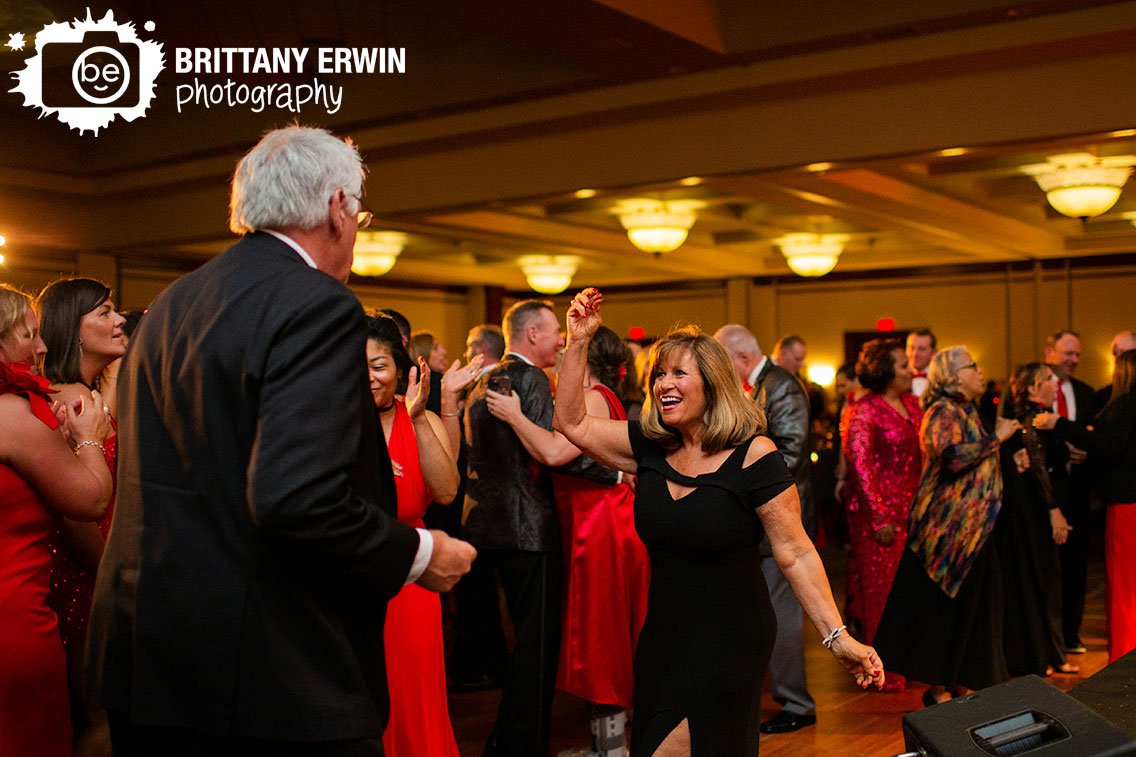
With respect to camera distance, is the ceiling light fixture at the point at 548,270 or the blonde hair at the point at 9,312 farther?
the ceiling light fixture at the point at 548,270

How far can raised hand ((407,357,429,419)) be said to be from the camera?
10.3ft

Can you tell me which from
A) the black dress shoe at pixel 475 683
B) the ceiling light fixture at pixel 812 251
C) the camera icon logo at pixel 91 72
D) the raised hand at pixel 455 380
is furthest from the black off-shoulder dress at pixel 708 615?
the ceiling light fixture at pixel 812 251

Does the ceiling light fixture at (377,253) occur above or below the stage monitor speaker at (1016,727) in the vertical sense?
above

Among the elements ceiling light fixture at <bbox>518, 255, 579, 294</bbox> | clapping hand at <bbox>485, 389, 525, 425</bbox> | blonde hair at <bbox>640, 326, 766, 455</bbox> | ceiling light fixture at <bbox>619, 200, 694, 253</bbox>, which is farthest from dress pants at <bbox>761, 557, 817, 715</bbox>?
ceiling light fixture at <bbox>518, 255, 579, 294</bbox>

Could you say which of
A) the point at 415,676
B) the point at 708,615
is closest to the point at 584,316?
the point at 708,615

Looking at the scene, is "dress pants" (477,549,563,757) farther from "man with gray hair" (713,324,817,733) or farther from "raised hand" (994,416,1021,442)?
"raised hand" (994,416,1021,442)

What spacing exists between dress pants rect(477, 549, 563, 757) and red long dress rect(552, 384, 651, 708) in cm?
11

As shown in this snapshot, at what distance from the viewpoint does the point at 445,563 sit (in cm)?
168

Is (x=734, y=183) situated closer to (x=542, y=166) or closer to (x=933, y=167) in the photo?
(x=542, y=166)

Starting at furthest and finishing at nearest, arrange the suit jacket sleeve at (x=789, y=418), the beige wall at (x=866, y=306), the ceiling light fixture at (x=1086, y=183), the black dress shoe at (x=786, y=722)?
the beige wall at (x=866, y=306), the ceiling light fixture at (x=1086, y=183), the suit jacket sleeve at (x=789, y=418), the black dress shoe at (x=786, y=722)

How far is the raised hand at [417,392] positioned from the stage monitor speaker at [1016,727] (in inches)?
62.7

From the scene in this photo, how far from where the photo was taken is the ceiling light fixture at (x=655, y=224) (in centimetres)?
991

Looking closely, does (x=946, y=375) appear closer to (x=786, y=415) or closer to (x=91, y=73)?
(x=786, y=415)

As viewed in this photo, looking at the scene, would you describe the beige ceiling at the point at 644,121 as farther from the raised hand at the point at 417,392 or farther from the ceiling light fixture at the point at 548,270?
the raised hand at the point at 417,392
